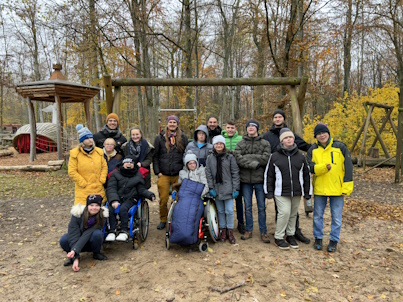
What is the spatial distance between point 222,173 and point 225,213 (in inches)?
23.9

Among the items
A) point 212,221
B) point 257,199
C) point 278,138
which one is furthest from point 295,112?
point 212,221

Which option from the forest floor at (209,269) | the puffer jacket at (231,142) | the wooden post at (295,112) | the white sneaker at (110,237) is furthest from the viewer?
the wooden post at (295,112)

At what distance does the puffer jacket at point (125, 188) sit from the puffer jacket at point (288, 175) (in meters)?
1.66

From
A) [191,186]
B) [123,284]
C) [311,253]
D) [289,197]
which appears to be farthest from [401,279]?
[123,284]

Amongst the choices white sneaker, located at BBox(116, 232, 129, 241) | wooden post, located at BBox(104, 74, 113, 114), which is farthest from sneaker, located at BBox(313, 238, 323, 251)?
wooden post, located at BBox(104, 74, 113, 114)

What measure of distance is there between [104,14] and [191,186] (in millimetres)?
10282

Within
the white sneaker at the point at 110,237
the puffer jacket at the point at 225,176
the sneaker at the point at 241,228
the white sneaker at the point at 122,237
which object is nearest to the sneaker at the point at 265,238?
the sneaker at the point at 241,228

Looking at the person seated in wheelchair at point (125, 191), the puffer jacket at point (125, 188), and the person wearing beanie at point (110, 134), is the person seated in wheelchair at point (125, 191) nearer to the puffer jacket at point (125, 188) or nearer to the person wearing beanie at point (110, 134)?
the puffer jacket at point (125, 188)

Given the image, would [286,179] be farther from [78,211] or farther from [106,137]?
Answer: [106,137]

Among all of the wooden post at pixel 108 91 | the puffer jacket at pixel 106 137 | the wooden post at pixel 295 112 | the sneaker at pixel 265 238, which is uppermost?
the wooden post at pixel 108 91

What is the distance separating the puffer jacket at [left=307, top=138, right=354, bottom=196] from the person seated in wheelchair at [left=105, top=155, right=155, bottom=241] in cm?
224

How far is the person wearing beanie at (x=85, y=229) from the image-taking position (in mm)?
3312

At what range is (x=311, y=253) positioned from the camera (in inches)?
145

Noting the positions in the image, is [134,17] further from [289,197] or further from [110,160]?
[289,197]
